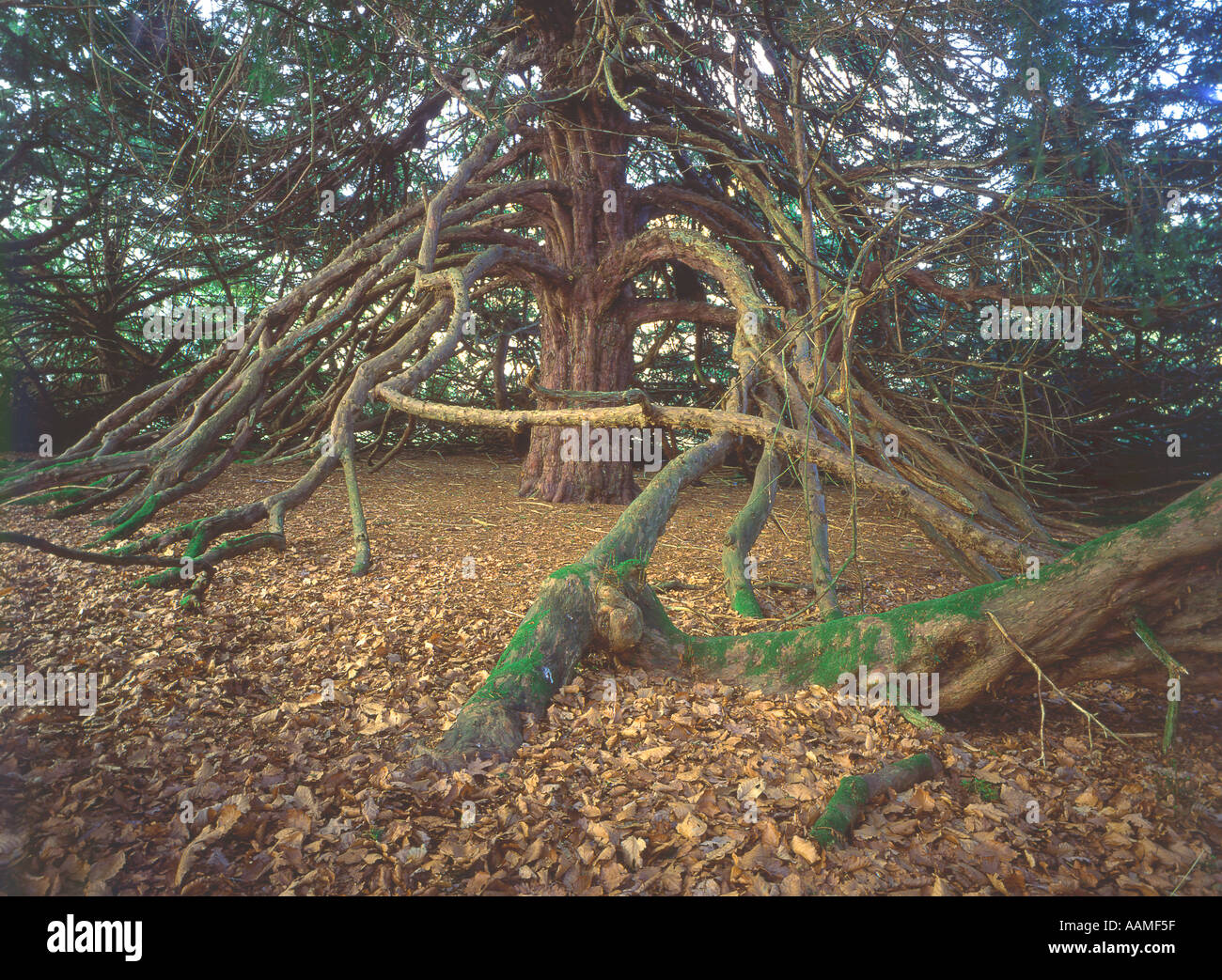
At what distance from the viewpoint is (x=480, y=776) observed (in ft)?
9.10

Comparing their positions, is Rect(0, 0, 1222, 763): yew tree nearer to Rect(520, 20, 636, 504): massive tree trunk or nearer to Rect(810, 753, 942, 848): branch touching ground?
Rect(520, 20, 636, 504): massive tree trunk

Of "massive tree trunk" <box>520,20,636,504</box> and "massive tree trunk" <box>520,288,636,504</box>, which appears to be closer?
"massive tree trunk" <box>520,20,636,504</box>

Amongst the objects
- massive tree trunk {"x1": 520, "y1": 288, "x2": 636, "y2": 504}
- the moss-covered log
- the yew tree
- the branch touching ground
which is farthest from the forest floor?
massive tree trunk {"x1": 520, "y1": 288, "x2": 636, "y2": 504}

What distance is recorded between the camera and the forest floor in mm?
2305

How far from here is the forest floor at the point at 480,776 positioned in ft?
7.56

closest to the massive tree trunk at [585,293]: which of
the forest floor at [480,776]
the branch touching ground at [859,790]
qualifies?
the forest floor at [480,776]

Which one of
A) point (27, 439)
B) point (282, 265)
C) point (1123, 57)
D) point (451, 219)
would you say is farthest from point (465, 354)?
point (1123, 57)

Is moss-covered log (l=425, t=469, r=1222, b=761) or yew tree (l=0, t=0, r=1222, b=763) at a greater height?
yew tree (l=0, t=0, r=1222, b=763)

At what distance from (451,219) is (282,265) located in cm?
373

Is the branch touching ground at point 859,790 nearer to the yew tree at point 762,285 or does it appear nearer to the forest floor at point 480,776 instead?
the forest floor at point 480,776

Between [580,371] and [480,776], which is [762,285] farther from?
[480,776]

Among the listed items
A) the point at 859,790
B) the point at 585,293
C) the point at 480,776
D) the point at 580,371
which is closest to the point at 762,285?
the point at 585,293
